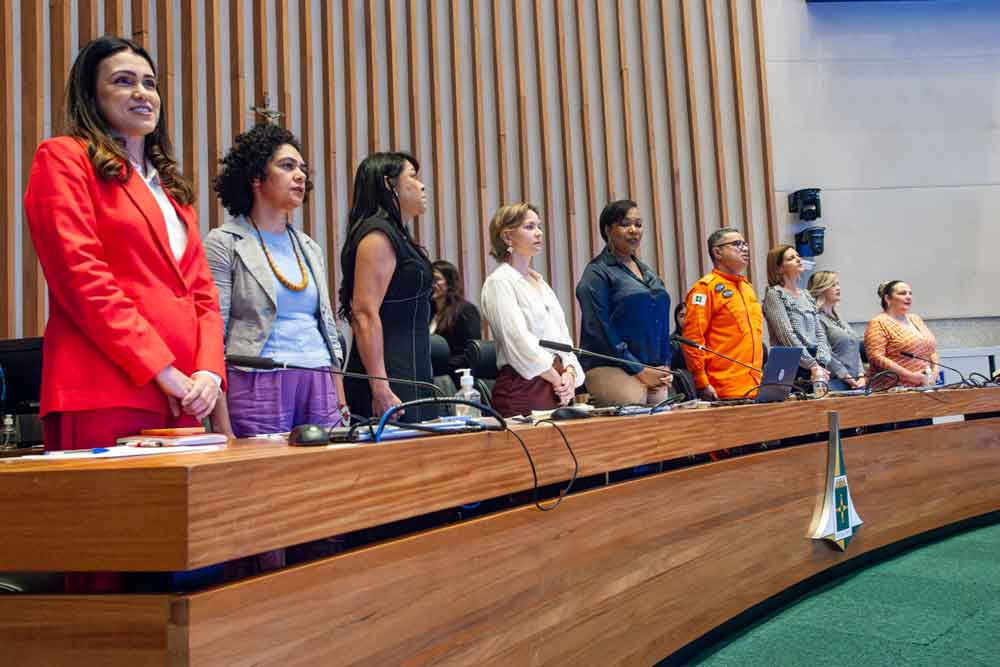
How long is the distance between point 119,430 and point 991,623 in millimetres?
1895

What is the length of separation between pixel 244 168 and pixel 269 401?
576 millimetres

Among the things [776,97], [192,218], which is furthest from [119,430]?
[776,97]

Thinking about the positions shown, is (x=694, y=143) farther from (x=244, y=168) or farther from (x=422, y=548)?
(x=422, y=548)

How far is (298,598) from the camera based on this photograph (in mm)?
869

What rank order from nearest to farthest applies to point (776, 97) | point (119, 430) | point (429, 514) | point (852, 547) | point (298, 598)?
point (298, 598) < point (429, 514) < point (119, 430) < point (852, 547) < point (776, 97)

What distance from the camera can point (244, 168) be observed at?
204cm

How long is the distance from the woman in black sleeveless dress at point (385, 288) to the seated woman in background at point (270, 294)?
9 cm

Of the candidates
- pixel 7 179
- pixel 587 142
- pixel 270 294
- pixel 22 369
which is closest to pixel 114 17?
pixel 7 179

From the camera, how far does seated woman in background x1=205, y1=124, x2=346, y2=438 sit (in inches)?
71.1

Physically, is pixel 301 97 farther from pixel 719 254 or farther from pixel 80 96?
pixel 80 96

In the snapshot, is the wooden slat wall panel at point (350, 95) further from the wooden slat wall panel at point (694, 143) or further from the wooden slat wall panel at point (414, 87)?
the wooden slat wall panel at point (694, 143)

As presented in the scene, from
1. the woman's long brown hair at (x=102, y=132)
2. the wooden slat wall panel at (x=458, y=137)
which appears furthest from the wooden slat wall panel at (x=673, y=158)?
the woman's long brown hair at (x=102, y=132)

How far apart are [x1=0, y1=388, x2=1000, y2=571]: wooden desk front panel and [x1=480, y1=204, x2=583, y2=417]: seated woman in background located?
1.38m

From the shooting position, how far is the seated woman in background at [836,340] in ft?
13.7
